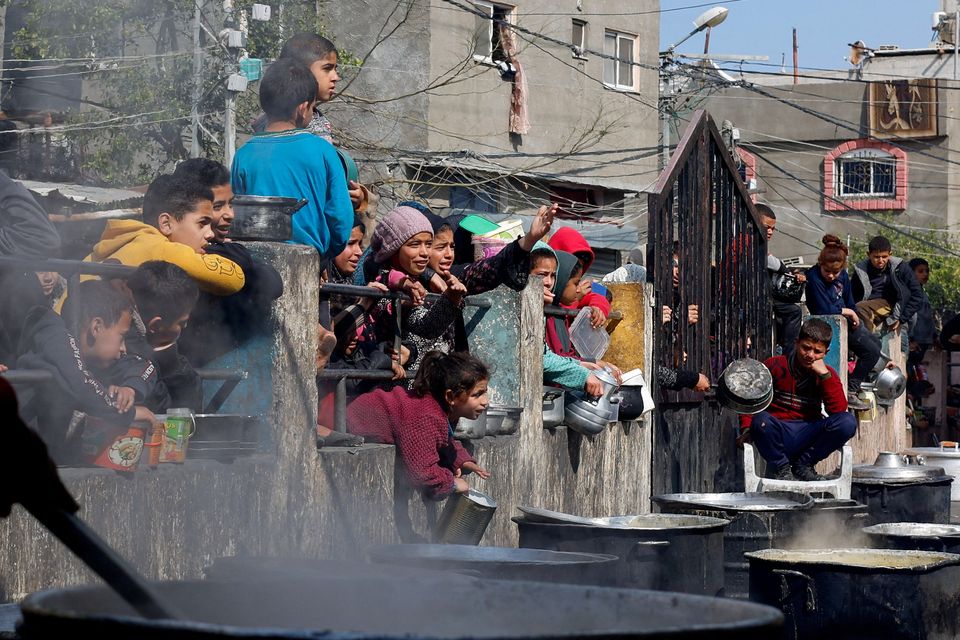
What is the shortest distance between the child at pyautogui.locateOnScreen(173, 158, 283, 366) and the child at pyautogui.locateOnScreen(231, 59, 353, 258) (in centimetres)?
57

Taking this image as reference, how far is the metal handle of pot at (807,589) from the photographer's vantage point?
5.29 m

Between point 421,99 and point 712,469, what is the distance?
44.6 ft

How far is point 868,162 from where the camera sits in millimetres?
39000

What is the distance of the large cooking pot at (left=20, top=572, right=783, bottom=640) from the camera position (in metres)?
2.44

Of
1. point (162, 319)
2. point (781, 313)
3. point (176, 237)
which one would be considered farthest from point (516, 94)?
point (162, 319)

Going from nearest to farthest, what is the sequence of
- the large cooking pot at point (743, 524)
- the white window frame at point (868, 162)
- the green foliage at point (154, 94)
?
the large cooking pot at point (743, 524) < the green foliage at point (154, 94) < the white window frame at point (868, 162)

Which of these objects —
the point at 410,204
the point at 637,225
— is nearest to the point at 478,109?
the point at 637,225

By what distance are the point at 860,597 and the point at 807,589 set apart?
7.6 inches

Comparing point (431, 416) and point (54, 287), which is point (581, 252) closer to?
point (431, 416)

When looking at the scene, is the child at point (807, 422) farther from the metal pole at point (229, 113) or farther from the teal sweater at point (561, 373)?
the metal pole at point (229, 113)

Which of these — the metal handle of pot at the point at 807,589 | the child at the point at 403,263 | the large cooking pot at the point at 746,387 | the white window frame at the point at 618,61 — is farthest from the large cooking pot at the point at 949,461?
the white window frame at the point at 618,61

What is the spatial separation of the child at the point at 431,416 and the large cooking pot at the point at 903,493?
412cm

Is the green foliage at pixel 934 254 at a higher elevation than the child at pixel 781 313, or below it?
higher

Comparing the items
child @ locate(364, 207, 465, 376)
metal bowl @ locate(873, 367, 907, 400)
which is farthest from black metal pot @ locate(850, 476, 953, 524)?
metal bowl @ locate(873, 367, 907, 400)
